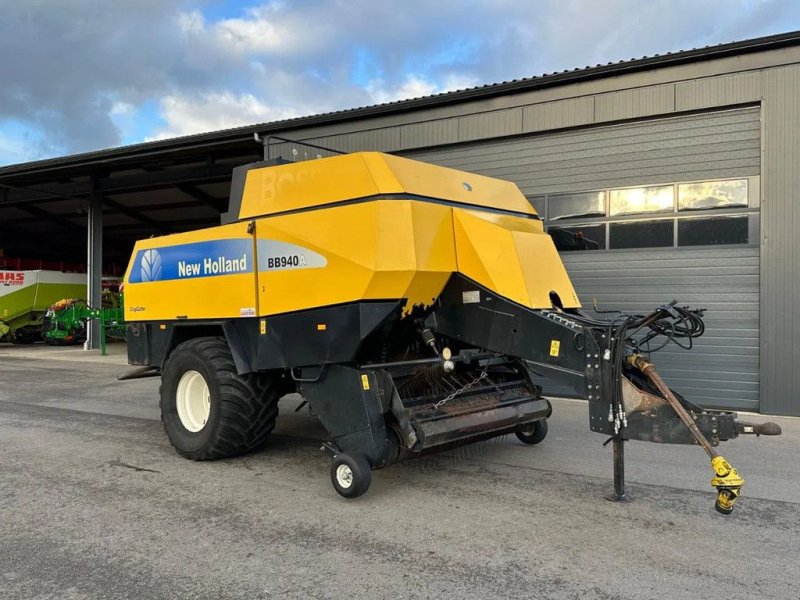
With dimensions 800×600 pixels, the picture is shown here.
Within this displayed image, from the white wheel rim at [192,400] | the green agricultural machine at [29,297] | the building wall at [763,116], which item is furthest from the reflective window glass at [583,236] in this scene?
the green agricultural machine at [29,297]

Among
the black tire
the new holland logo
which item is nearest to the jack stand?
the black tire

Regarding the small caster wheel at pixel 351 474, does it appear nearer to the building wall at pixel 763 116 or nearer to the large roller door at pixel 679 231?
the large roller door at pixel 679 231

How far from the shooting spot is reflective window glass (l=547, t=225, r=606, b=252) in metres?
9.41

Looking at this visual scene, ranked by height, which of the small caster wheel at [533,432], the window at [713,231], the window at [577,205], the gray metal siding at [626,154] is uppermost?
the gray metal siding at [626,154]

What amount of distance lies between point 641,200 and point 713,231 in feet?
3.62

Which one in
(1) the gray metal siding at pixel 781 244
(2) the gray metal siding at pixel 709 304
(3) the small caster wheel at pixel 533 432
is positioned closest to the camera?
(3) the small caster wheel at pixel 533 432

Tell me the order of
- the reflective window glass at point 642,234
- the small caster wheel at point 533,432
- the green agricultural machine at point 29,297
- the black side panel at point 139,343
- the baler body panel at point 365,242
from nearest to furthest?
the baler body panel at point 365,242 → the small caster wheel at point 533,432 → the black side panel at point 139,343 → the reflective window glass at point 642,234 → the green agricultural machine at point 29,297

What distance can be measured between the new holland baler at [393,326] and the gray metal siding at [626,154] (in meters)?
4.18

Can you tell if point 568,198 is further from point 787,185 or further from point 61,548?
point 61,548

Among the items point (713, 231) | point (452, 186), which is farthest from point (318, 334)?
point (713, 231)

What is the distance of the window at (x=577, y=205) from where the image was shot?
9.45 metres

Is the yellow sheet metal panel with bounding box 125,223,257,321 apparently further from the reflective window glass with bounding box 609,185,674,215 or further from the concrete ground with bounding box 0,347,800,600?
the reflective window glass with bounding box 609,185,674,215

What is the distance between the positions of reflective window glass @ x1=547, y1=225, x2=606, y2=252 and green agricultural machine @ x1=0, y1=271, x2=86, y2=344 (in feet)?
62.2

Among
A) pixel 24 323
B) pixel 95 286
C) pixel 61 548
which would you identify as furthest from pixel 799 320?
pixel 24 323
